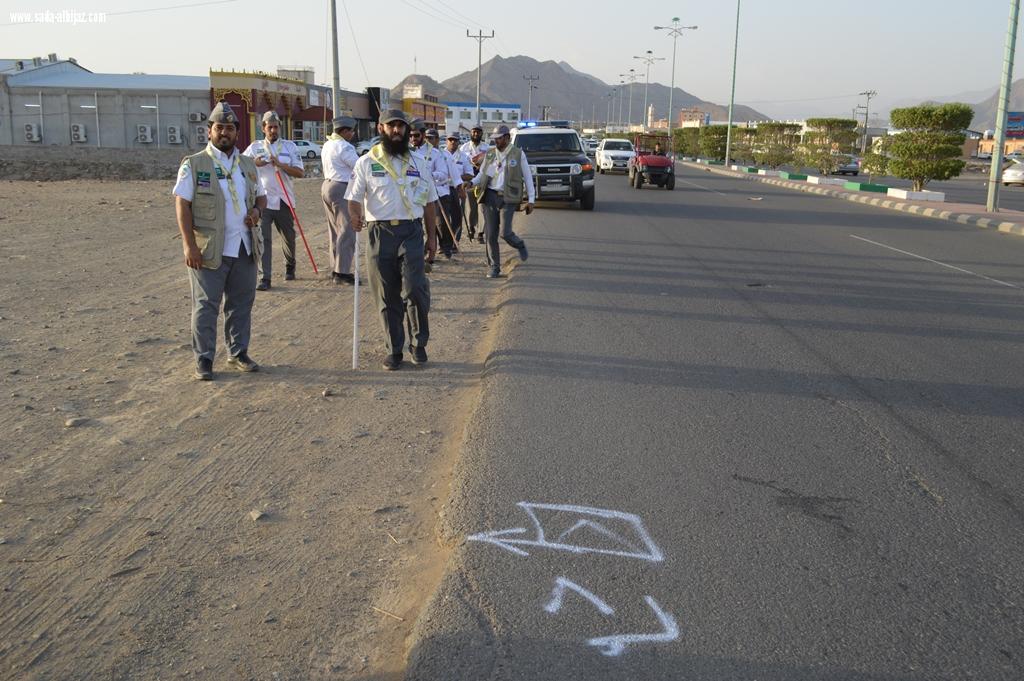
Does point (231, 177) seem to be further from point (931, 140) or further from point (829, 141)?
point (829, 141)

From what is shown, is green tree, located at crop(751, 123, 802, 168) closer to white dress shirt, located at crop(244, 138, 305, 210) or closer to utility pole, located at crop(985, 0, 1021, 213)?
utility pole, located at crop(985, 0, 1021, 213)

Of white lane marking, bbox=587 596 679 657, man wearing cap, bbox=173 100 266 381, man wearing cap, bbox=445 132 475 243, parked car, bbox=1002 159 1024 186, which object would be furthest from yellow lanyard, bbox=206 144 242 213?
parked car, bbox=1002 159 1024 186

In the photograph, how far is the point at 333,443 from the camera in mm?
5414

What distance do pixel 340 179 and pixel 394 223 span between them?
3707 mm

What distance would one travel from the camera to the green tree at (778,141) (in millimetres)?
51250

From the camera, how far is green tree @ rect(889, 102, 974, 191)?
2828 cm

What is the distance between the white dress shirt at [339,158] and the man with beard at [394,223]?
333 cm

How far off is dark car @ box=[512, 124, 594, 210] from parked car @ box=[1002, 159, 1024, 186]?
3180 cm

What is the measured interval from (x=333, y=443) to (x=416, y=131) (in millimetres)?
6742

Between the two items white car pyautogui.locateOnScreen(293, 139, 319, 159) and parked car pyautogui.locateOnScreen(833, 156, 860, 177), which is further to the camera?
white car pyautogui.locateOnScreen(293, 139, 319, 159)

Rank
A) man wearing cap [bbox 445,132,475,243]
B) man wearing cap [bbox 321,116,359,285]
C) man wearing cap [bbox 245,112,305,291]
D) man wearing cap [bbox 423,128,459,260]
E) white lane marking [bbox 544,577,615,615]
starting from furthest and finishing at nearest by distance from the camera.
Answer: man wearing cap [bbox 445,132,475,243], man wearing cap [bbox 423,128,459,260], man wearing cap [bbox 321,116,359,285], man wearing cap [bbox 245,112,305,291], white lane marking [bbox 544,577,615,615]

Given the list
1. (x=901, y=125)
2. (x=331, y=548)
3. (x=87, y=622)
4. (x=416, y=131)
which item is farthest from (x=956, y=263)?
(x=901, y=125)

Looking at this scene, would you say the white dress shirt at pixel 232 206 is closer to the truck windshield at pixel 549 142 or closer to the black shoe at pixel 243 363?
the black shoe at pixel 243 363

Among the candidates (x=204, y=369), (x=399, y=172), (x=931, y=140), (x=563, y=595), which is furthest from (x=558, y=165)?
(x=563, y=595)
